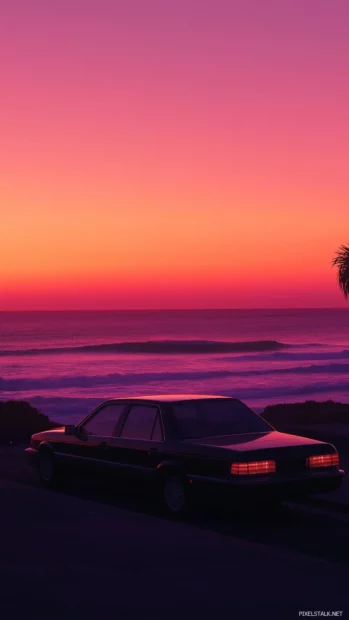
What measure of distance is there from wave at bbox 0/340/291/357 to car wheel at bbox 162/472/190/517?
7743cm

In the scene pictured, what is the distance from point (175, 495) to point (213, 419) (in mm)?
1076

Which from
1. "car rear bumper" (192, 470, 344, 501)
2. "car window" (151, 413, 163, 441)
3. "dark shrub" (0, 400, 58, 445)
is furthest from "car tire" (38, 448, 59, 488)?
"dark shrub" (0, 400, 58, 445)

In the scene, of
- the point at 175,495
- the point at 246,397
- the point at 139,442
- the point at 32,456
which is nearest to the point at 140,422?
the point at 139,442

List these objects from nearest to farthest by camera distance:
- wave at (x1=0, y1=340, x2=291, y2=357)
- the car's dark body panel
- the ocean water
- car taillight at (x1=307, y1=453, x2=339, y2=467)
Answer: the car's dark body panel
car taillight at (x1=307, y1=453, x2=339, y2=467)
the ocean water
wave at (x1=0, y1=340, x2=291, y2=357)

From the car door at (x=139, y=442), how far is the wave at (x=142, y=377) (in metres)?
43.0

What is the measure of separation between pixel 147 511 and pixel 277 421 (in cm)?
1115

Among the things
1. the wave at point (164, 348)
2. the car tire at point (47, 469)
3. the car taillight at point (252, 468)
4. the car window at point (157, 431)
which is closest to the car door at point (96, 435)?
the car tire at point (47, 469)

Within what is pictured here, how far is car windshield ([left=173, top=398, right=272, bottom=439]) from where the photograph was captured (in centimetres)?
1052

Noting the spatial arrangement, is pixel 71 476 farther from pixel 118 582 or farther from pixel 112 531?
pixel 118 582

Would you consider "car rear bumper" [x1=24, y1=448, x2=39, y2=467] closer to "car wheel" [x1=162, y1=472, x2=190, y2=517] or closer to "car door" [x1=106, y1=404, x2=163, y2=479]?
"car door" [x1=106, y1=404, x2=163, y2=479]

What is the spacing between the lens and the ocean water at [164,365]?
48000 mm

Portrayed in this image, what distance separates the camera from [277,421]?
2158 centimetres

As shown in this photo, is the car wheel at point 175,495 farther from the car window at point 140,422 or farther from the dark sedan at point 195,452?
the car window at point 140,422

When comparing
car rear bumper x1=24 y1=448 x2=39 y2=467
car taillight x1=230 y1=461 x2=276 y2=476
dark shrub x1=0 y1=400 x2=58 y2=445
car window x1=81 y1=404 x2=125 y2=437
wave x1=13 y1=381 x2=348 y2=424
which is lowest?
wave x1=13 y1=381 x2=348 y2=424
